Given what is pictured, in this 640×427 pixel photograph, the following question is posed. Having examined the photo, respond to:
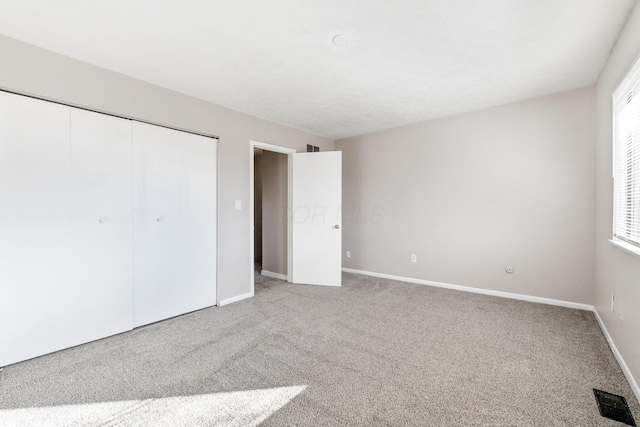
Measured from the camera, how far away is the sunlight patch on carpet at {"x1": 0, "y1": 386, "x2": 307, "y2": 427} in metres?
1.52

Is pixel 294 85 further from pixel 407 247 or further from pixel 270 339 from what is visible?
pixel 407 247

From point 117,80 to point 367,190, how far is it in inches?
147

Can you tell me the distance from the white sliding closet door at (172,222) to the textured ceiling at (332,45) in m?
0.66

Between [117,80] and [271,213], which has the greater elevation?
[117,80]

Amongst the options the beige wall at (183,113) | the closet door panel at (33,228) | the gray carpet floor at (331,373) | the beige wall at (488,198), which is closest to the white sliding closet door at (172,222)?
the beige wall at (183,113)

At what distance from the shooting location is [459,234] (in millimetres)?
3953

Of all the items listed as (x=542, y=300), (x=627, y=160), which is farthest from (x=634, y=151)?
(x=542, y=300)

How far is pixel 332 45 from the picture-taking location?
2176 millimetres

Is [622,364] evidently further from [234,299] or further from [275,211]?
[275,211]

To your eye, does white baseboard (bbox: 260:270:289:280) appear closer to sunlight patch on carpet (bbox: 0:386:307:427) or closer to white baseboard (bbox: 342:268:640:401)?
white baseboard (bbox: 342:268:640:401)

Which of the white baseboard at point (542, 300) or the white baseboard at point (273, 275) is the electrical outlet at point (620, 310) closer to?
the white baseboard at point (542, 300)

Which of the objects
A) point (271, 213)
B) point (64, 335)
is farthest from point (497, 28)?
point (64, 335)

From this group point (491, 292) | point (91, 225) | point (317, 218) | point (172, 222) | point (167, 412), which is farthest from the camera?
point (317, 218)

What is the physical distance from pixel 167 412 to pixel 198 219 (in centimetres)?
204
